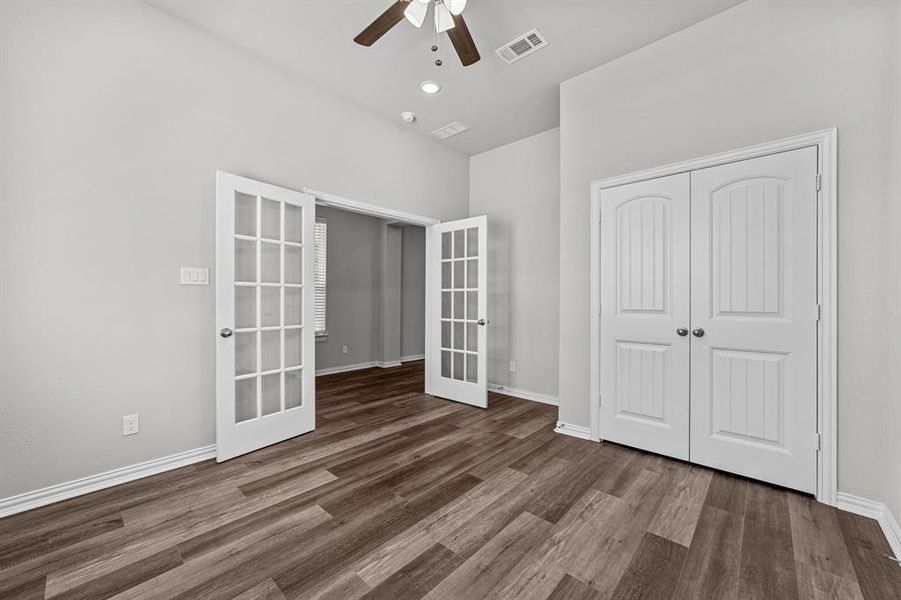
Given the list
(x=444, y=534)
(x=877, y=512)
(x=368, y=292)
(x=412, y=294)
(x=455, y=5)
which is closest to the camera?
(x=444, y=534)

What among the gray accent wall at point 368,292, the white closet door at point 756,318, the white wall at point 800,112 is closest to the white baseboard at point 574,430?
the white wall at point 800,112

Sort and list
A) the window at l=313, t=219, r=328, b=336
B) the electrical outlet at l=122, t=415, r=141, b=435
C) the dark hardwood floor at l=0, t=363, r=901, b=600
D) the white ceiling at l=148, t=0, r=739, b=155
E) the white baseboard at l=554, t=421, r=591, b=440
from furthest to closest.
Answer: the window at l=313, t=219, r=328, b=336 < the white baseboard at l=554, t=421, r=591, b=440 < the white ceiling at l=148, t=0, r=739, b=155 < the electrical outlet at l=122, t=415, r=141, b=435 < the dark hardwood floor at l=0, t=363, r=901, b=600

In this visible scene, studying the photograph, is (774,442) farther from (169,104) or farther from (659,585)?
(169,104)

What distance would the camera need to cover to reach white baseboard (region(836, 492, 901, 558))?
1771mm

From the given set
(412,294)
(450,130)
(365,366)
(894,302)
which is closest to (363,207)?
(450,130)

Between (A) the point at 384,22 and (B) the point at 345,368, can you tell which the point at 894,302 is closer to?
(A) the point at 384,22

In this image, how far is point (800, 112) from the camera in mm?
2268

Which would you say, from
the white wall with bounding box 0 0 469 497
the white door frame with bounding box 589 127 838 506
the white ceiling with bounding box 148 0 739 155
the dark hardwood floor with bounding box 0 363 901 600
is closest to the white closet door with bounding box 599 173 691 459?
the dark hardwood floor with bounding box 0 363 901 600

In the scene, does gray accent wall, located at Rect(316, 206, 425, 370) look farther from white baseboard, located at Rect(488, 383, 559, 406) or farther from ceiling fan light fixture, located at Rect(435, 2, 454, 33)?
ceiling fan light fixture, located at Rect(435, 2, 454, 33)

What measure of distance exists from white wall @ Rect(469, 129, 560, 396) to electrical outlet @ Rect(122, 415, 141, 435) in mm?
3443

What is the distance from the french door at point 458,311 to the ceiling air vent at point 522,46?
1519mm

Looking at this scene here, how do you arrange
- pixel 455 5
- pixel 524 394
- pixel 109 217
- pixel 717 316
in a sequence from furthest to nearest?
pixel 524 394, pixel 717 316, pixel 109 217, pixel 455 5

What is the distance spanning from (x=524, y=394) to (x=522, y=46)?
341 cm

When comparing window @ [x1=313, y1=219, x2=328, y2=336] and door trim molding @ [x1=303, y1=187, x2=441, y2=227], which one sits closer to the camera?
door trim molding @ [x1=303, y1=187, x2=441, y2=227]
